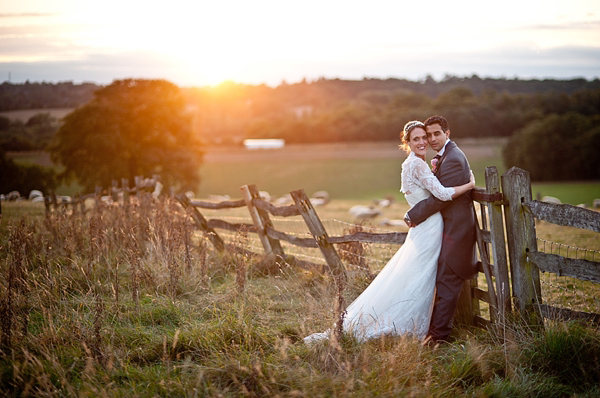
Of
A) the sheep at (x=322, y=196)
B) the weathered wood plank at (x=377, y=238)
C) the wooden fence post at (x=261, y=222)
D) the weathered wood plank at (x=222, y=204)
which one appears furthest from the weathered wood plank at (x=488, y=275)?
the sheep at (x=322, y=196)

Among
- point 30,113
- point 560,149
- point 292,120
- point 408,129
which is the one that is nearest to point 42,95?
point 30,113

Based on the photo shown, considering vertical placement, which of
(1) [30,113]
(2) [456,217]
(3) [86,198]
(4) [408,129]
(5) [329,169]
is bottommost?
(5) [329,169]

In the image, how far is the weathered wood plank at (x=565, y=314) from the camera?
424cm

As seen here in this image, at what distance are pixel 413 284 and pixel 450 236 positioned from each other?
0.60m

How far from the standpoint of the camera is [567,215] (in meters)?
4.14

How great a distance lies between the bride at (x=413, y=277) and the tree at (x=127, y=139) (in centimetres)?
3010

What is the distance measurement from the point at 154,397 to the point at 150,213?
5.80m

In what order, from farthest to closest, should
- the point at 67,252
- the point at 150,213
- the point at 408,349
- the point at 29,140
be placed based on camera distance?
1. the point at 29,140
2. the point at 150,213
3. the point at 67,252
4. the point at 408,349

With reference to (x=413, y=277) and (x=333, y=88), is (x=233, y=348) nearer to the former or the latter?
(x=413, y=277)

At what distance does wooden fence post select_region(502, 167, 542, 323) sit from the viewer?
4.50 meters

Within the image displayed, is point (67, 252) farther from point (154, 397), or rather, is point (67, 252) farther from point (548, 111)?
point (548, 111)

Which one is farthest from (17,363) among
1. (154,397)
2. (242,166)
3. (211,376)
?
(242,166)

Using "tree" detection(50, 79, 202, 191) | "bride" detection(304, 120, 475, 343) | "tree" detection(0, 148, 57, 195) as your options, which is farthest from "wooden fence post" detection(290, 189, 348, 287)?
"tree" detection(0, 148, 57, 195)

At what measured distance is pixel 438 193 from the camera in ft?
15.4
